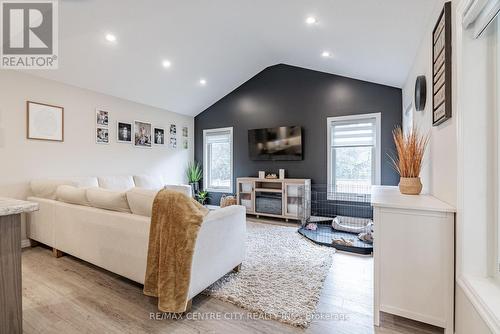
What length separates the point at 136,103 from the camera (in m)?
4.82

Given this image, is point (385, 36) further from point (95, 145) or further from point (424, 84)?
point (95, 145)

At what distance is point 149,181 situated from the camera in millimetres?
4711

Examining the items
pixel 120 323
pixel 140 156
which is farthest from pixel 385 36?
pixel 140 156

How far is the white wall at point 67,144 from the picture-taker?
10.2 ft

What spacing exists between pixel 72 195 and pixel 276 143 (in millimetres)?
3729

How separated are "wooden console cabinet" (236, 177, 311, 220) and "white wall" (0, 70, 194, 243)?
6.60ft

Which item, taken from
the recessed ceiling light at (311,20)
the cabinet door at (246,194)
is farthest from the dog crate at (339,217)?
the recessed ceiling light at (311,20)

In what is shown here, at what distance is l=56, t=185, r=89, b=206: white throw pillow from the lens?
247 centimetres

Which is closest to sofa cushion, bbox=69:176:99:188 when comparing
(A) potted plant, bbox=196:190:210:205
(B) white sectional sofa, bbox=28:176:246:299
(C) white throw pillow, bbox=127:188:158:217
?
(B) white sectional sofa, bbox=28:176:246:299

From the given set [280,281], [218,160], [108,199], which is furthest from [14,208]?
[218,160]

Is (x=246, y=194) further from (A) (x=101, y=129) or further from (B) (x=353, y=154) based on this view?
(A) (x=101, y=129)

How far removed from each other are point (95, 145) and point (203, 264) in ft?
11.6

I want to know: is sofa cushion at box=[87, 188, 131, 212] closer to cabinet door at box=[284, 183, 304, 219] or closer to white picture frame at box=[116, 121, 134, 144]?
white picture frame at box=[116, 121, 134, 144]

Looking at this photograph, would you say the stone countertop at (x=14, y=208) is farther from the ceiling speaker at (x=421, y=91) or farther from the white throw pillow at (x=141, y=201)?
the ceiling speaker at (x=421, y=91)
